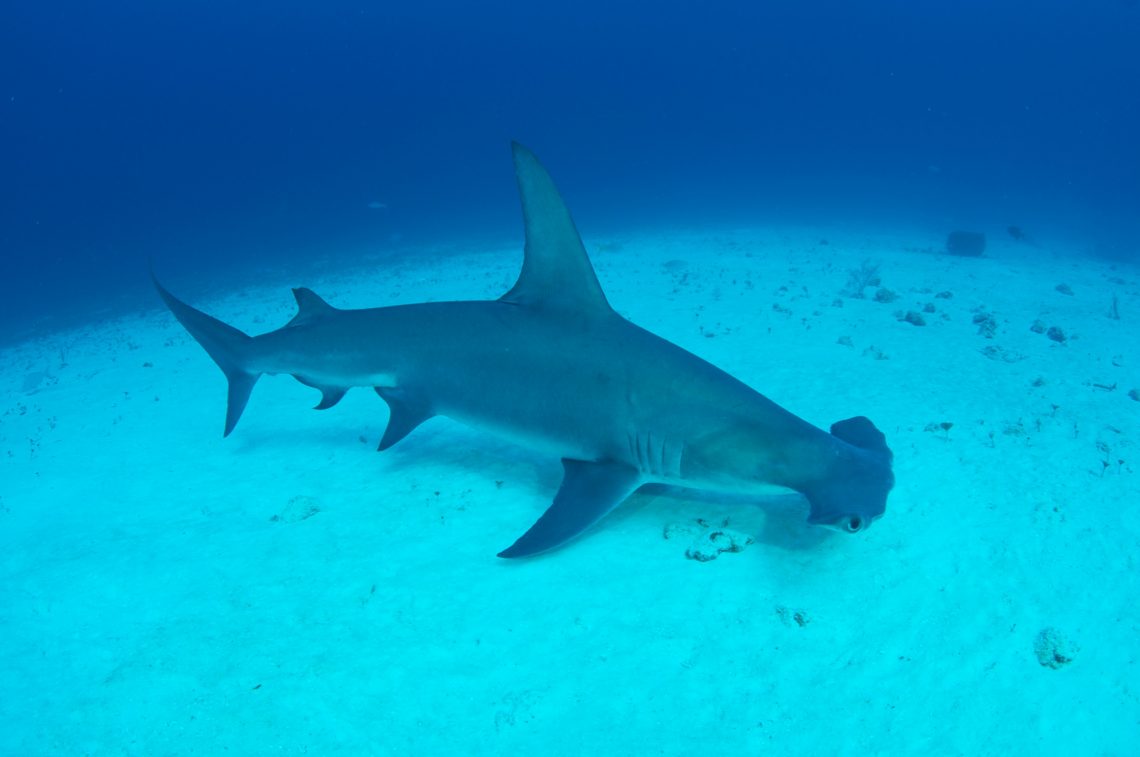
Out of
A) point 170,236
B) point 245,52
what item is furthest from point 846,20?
point 170,236

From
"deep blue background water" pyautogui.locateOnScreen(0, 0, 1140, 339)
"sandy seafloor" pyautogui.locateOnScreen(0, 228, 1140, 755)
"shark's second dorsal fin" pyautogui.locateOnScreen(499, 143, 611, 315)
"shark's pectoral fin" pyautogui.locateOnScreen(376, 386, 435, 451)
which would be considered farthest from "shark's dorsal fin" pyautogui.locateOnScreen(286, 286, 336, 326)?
"deep blue background water" pyautogui.locateOnScreen(0, 0, 1140, 339)

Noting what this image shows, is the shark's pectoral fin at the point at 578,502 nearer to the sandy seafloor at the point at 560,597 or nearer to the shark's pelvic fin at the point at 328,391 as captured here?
the sandy seafloor at the point at 560,597

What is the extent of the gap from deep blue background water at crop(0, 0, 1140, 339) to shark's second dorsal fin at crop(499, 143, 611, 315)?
26957 mm

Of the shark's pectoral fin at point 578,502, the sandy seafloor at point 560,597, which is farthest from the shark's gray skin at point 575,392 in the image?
the sandy seafloor at point 560,597

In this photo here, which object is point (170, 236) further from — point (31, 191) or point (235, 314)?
point (31, 191)

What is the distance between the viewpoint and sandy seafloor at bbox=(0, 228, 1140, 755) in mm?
2479

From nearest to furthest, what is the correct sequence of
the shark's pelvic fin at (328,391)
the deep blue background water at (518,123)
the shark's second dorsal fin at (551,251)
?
1. the shark's second dorsal fin at (551,251)
2. the shark's pelvic fin at (328,391)
3. the deep blue background water at (518,123)

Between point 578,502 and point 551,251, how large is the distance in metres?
1.71

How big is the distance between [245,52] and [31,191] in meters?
72.8

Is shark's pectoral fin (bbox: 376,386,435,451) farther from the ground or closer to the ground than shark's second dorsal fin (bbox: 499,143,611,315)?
closer to the ground

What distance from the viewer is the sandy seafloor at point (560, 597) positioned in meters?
2.48

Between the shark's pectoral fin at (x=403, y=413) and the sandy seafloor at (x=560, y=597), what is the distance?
530 mm

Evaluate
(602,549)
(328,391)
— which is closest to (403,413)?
(328,391)

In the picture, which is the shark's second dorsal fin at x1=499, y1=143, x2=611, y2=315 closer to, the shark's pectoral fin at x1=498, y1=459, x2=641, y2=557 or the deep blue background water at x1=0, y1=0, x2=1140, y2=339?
the shark's pectoral fin at x1=498, y1=459, x2=641, y2=557
